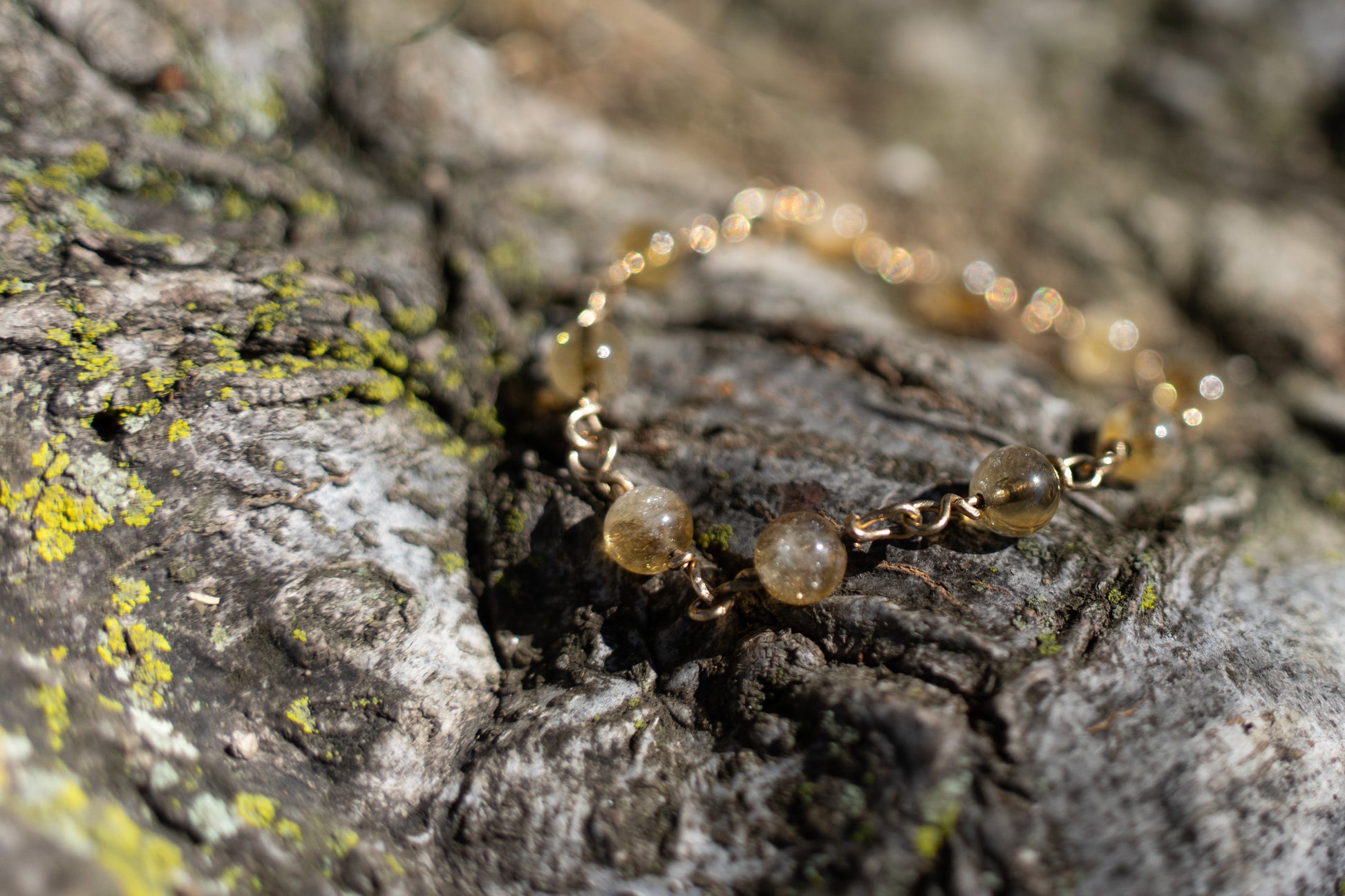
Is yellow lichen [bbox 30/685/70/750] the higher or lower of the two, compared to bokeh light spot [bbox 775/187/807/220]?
lower

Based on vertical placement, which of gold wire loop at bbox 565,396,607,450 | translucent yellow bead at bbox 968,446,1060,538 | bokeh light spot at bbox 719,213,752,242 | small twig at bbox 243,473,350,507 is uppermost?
translucent yellow bead at bbox 968,446,1060,538

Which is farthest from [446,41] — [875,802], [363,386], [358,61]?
[875,802]

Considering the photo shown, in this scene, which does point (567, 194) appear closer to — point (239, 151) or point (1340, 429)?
point (239, 151)

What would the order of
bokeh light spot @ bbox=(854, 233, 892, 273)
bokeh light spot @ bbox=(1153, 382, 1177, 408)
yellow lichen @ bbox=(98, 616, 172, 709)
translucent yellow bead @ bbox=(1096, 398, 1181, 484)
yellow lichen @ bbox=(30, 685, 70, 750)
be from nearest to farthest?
yellow lichen @ bbox=(30, 685, 70, 750), yellow lichen @ bbox=(98, 616, 172, 709), translucent yellow bead @ bbox=(1096, 398, 1181, 484), bokeh light spot @ bbox=(1153, 382, 1177, 408), bokeh light spot @ bbox=(854, 233, 892, 273)

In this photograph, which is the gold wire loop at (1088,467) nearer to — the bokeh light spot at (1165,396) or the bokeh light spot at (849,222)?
the bokeh light spot at (1165,396)

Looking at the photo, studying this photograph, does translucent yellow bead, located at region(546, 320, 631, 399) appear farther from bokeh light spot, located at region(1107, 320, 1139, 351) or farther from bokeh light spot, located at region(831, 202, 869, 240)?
bokeh light spot, located at region(1107, 320, 1139, 351)

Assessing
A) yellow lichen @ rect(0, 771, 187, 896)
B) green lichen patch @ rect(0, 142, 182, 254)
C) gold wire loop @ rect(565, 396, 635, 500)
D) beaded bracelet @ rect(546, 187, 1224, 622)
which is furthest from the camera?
gold wire loop @ rect(565, 396, 635, 500)

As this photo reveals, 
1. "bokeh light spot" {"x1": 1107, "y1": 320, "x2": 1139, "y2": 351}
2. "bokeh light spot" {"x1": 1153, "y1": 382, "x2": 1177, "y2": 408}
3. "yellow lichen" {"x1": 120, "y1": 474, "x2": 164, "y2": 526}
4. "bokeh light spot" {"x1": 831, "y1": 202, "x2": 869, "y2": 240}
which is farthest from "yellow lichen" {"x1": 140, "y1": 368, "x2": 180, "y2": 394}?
"bokeh light spot" {"x1": 1107, "y1": 320, "x2": 1139, "y2": 351}
